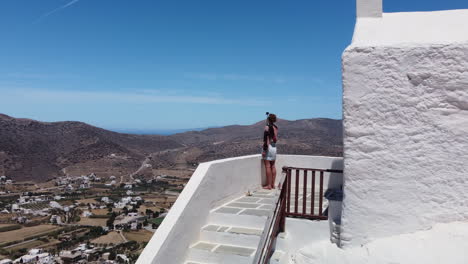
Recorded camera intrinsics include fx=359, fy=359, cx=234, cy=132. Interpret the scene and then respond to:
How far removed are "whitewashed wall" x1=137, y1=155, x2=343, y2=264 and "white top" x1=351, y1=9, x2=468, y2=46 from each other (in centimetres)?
303

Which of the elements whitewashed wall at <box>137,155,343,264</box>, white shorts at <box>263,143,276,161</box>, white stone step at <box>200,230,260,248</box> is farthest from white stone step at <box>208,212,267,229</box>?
white shorts at <box>263,143,276,161</box>

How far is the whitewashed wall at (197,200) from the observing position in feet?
14.9

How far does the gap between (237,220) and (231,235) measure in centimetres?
45

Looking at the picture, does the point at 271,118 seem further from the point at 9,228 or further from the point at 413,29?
the point at 9,228

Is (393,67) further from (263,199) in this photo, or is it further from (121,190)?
(121,190)

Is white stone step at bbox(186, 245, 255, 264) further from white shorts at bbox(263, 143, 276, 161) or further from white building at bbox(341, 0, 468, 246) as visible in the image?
white shorts at bbox(263, 143, 276, 161)

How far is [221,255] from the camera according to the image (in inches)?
190

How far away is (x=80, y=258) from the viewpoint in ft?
83.1

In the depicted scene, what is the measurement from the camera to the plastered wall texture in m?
4.24

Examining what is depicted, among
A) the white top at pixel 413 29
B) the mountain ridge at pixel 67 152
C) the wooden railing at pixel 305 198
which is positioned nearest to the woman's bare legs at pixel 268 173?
the wooden railing at pixel 305 198

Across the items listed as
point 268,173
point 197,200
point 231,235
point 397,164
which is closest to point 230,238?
point 231,235

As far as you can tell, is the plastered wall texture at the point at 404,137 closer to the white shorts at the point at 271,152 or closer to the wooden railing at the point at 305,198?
the wooden railing at the point at 305,198

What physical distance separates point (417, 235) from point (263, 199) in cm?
316

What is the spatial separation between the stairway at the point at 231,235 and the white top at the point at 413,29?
2489 millimetres
